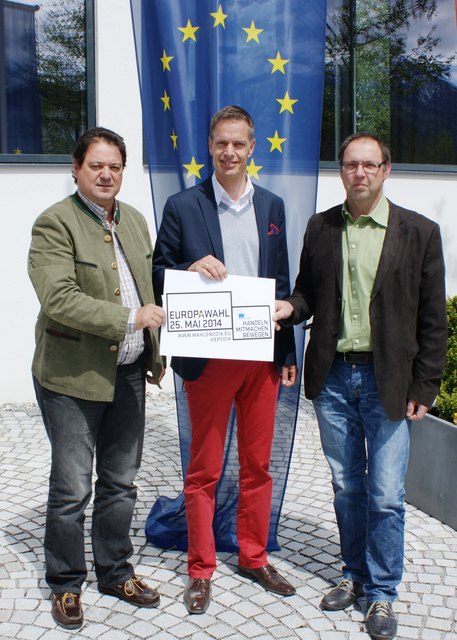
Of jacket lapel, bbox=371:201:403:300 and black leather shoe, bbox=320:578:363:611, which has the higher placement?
jacket lapel, bbox=371:201:403:300

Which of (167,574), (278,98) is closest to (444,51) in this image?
(278,98)

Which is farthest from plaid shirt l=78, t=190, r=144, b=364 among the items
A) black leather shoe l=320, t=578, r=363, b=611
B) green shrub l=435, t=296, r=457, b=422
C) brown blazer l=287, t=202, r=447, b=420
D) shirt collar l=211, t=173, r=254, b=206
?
green shrub l=435, t=296, r=457, b=422

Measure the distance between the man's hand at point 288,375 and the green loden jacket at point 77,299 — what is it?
2.55 feet

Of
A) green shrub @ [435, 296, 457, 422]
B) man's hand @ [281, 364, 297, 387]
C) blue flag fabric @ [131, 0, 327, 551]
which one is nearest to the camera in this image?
man's hand @ [281, 364, 297, 387]

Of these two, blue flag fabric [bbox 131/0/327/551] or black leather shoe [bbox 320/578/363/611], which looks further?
blue flag fabric [bbox 131/0/327/551]

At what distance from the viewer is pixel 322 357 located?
3.21m

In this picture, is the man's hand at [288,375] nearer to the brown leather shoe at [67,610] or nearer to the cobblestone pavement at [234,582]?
the cobblestone pavement at [234,582]

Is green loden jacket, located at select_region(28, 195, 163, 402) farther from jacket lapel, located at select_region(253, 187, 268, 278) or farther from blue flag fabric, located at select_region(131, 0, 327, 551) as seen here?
blue flag fabric, located at select_region(131, 0, 327, 551)

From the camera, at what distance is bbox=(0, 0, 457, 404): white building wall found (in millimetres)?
6715

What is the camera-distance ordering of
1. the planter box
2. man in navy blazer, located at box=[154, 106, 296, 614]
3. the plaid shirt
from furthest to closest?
the planter box → man in navy blazer, located at box=[154, 106, 296, 614] → the plaid shirt

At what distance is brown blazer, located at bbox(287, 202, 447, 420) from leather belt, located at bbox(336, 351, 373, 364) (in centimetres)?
6

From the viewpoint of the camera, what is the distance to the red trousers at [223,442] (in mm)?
3367

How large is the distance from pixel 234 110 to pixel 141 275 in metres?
0.85

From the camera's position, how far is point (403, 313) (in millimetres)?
3053
